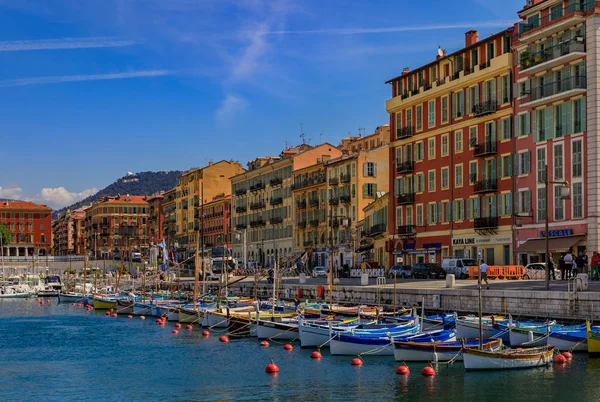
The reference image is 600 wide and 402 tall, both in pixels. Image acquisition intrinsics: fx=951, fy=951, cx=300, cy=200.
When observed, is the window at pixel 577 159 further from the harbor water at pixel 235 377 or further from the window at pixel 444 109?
the harbor water at pixel 235 377

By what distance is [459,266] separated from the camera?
239 ft

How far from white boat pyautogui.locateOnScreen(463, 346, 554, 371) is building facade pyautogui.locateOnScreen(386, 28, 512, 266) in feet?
121

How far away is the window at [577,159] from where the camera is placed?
6644 cm

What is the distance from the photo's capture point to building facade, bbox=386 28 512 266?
7525cm

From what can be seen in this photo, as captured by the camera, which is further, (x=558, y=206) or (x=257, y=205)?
(x=257, y=205)

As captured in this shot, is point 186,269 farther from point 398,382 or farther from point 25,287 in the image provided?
point 398,382

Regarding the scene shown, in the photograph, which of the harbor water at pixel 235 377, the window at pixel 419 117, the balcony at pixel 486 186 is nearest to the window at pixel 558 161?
the balcony at pixel 486 186

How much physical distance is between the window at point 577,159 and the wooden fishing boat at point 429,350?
29.6 meters

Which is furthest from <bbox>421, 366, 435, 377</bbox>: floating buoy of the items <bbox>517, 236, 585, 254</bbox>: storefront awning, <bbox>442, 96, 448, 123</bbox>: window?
<bbox>442, 96, 448, 123</bbox>: window

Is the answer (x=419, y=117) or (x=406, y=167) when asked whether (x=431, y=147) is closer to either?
(x=419, y=117)

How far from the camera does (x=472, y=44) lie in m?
78.8

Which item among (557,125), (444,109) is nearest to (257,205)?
(444,109)

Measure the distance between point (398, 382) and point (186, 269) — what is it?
10748 centimetres

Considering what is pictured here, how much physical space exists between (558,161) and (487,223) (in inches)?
374
